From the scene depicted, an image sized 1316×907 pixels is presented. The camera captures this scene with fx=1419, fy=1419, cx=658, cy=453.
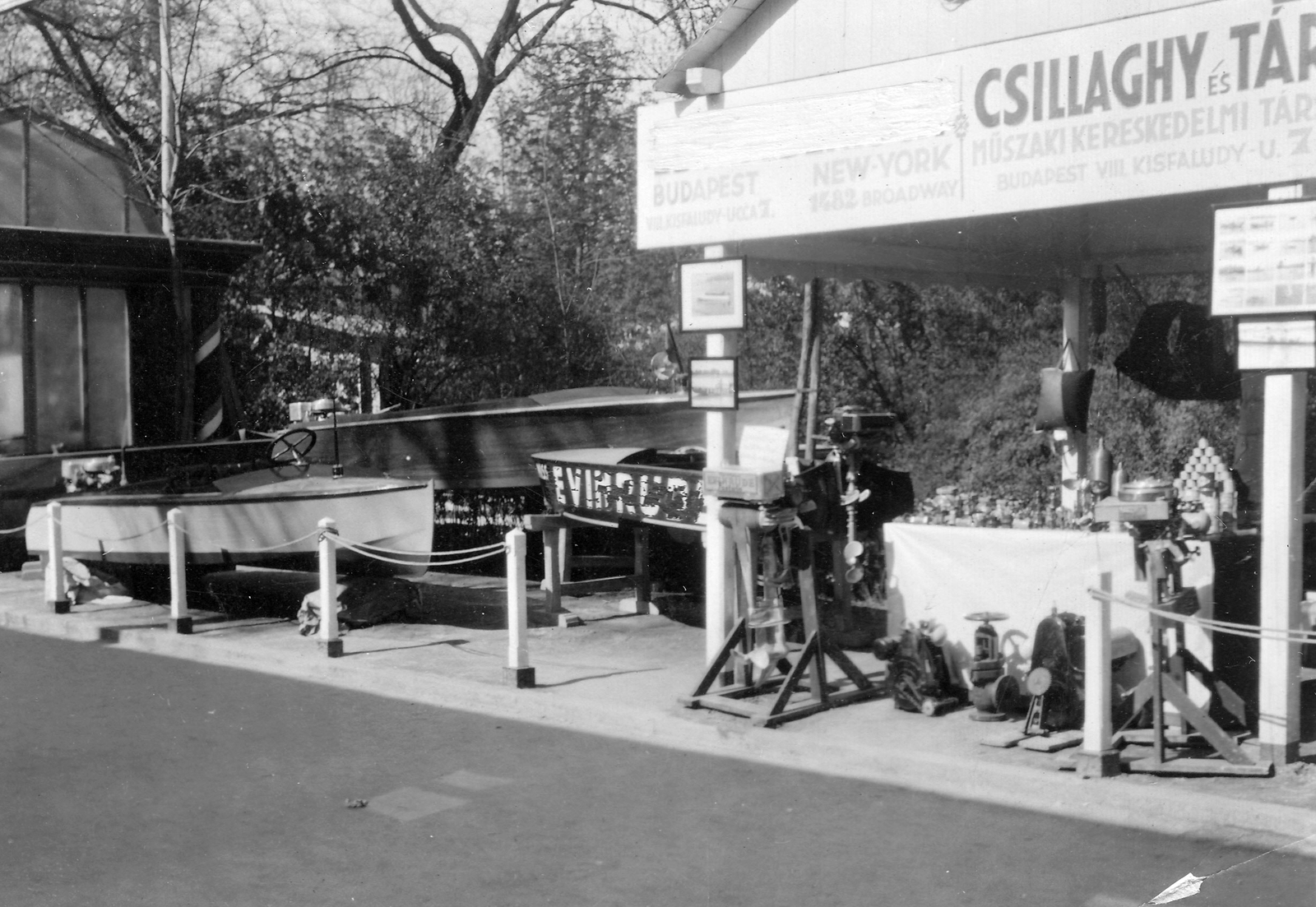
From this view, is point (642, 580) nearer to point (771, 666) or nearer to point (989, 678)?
point (771, 666)

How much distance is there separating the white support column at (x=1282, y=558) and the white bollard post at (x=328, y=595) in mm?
6617

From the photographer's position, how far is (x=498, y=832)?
645cm

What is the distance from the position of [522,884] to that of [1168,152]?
4.54m

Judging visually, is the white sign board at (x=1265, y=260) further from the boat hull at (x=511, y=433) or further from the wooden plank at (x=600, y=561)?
the wooden plank at (x=600, y=561)

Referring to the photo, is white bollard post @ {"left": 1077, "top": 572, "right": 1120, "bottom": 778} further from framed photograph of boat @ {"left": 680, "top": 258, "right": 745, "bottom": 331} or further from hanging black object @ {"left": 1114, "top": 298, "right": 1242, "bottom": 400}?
hanging black object @ {"left": 1114, "top": 298, "right": 1242, "bottom": 400}

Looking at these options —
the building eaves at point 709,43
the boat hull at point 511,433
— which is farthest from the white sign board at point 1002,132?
the boat hull at point 511,433

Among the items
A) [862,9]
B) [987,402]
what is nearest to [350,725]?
[862,9]

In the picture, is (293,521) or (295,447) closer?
(293,521)

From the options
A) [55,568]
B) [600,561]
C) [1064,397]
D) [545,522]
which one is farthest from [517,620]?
[55,568]

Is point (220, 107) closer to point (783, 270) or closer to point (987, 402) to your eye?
point (987, 402)

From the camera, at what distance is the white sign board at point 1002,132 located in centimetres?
659

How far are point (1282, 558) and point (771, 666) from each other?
320cm

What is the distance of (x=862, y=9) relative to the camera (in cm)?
Answer: 819

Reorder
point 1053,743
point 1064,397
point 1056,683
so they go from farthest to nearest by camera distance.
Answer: point 1064,397
point 1056,683
point 1053,743
